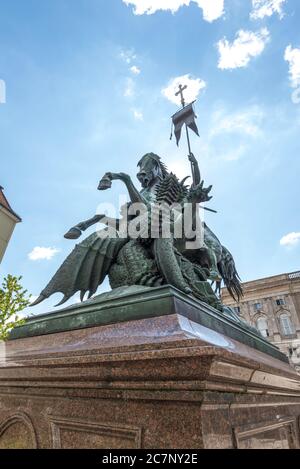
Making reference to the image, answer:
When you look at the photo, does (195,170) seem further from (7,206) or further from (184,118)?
(7,206)

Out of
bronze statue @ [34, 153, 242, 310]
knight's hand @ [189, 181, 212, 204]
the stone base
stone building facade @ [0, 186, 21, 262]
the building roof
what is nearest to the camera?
the stone base

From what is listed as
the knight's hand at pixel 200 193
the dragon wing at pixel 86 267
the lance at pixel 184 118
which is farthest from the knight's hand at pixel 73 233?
the lance at pixel 184 118

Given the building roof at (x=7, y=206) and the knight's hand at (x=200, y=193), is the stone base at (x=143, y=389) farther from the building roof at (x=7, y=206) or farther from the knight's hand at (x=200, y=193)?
the building roof at (x=7, y=206)

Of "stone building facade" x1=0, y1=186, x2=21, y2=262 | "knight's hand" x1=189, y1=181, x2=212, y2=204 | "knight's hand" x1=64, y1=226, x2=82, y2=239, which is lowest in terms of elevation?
"knight's hand" x1=64, y1=226, x2=82, y2=239

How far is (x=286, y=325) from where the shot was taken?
28.3 m

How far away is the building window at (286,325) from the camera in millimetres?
27875

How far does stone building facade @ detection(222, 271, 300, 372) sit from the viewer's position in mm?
27875

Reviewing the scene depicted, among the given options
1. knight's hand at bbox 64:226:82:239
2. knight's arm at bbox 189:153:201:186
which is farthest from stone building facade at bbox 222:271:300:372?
knight's hand at bbox 64:226:82:239

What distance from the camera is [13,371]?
72.6 inches

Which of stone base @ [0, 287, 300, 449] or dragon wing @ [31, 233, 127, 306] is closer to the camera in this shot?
stone base @ [0, 287, 300, 449]

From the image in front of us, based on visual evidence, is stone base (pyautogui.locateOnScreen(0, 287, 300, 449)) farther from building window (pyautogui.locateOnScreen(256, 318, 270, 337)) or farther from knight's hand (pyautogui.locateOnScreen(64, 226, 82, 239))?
building window (pyautogui.locateOnScreen(256, 318, 270, 337))

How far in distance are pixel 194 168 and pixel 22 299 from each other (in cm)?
291

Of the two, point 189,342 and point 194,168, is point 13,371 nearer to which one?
point 189,342
